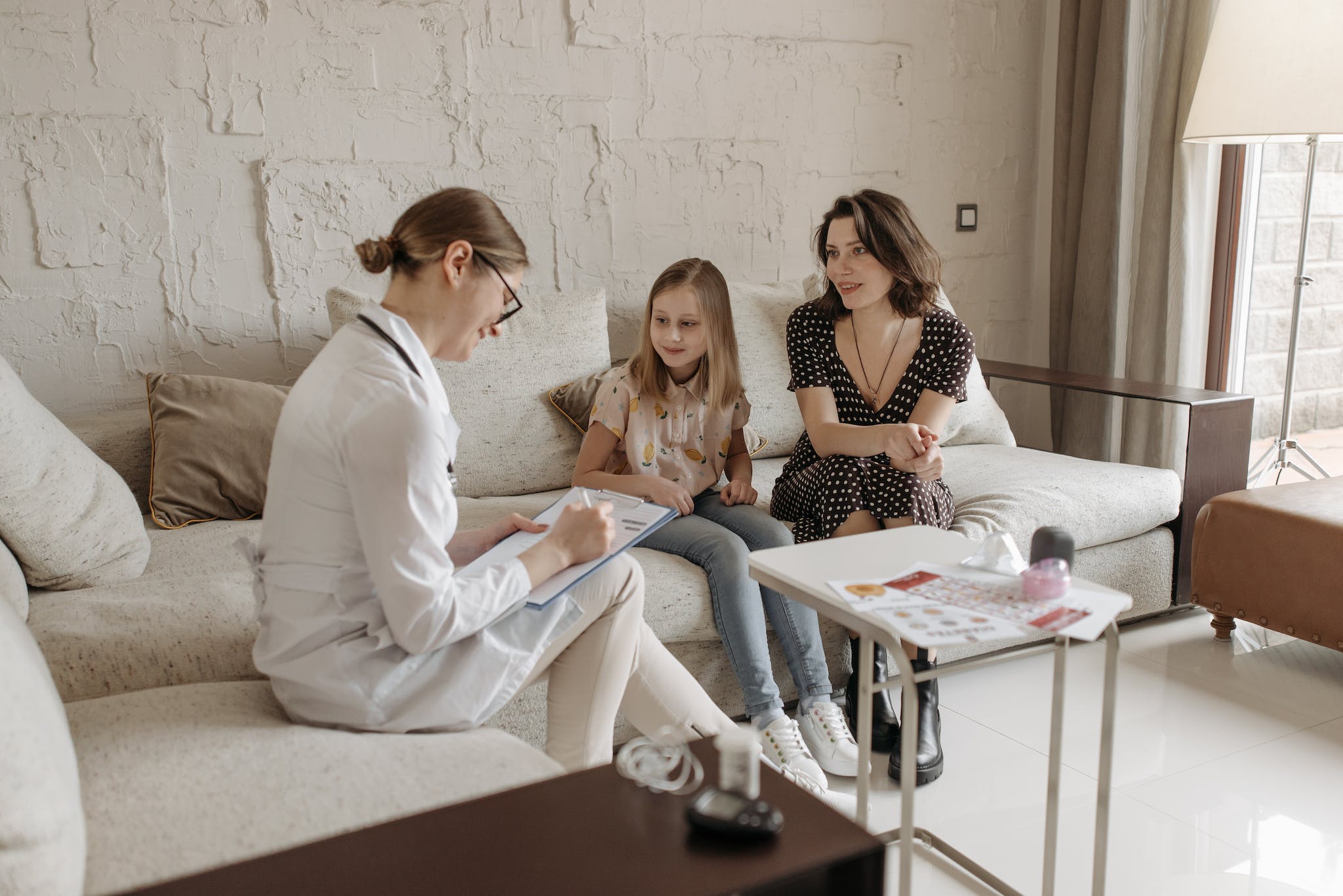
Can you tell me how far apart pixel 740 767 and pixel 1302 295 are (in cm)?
281

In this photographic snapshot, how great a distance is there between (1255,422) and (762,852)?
303 centimetres

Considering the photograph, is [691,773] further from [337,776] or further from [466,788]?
[337,776]

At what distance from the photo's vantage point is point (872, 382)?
2.25 metres

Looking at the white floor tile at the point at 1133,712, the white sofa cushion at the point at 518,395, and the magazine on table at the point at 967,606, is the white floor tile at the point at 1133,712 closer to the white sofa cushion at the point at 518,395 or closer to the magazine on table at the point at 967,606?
the magazine on table at the point at 967,606

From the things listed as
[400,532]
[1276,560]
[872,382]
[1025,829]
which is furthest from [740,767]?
[1276,560]

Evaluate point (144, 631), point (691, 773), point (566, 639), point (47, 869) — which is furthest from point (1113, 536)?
point (47, 869)

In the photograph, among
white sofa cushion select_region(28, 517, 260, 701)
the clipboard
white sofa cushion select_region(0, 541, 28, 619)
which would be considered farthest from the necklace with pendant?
white sofa cushion select_region(0, 541, 28, 619)

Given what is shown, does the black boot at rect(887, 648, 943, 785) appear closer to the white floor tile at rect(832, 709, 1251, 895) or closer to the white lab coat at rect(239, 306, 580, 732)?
the white floor tile at rect(832, 709, 1251, 895)

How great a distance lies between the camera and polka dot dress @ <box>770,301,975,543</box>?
2074 millimetres

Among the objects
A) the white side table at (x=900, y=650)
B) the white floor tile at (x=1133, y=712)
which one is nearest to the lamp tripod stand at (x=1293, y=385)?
the white floor tile at (x=1133, y=712)

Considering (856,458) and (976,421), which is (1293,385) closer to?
(976,421)

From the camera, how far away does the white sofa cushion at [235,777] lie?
101 centimetres

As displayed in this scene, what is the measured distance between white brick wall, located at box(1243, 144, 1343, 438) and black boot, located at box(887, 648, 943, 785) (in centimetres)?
185

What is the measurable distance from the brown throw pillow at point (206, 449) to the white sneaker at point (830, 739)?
3.74ft
